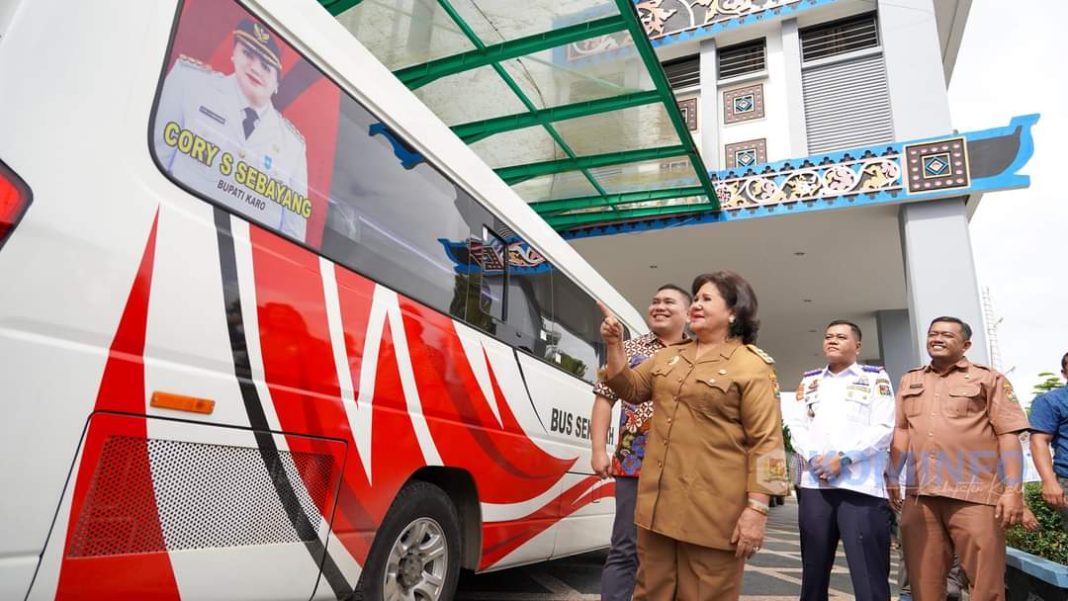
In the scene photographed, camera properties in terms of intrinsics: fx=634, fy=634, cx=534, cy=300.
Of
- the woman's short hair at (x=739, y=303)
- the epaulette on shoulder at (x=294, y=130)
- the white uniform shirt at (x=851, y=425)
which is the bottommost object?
the white uniform shirt at (x=851, y=425)

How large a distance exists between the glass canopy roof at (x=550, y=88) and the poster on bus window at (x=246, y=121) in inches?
152

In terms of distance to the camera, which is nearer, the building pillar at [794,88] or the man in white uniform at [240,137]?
the man in white uniform at [240,137]

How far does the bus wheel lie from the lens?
8.30 feet

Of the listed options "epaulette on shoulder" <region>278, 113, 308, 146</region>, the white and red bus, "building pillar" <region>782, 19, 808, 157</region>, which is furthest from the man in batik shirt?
"building pillar" <region>782, 19, 808, 157</region>

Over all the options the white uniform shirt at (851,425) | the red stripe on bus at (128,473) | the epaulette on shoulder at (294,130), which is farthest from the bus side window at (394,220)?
the white uniform shirt at (851,425)

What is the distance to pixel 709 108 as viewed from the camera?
11234mm

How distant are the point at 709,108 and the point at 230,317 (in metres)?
10.7

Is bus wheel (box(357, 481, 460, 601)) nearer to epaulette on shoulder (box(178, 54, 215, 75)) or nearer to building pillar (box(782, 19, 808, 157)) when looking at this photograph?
epaulette on shoulder (box(178, 54, 215, 75))

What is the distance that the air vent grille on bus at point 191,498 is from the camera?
5.29ft

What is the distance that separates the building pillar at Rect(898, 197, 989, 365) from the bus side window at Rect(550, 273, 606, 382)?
4.71m

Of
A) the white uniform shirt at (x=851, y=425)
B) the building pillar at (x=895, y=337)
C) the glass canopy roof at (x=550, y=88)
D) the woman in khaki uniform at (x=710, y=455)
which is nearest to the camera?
the woman in khaki uniform at (x=710, y=455)

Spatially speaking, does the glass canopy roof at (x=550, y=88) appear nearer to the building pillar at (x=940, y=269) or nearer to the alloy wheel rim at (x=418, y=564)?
the building pillar at (x=940, y=269)

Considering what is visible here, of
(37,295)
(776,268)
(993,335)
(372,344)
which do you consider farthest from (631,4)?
(993,335)

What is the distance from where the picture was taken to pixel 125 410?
5.38 feet
